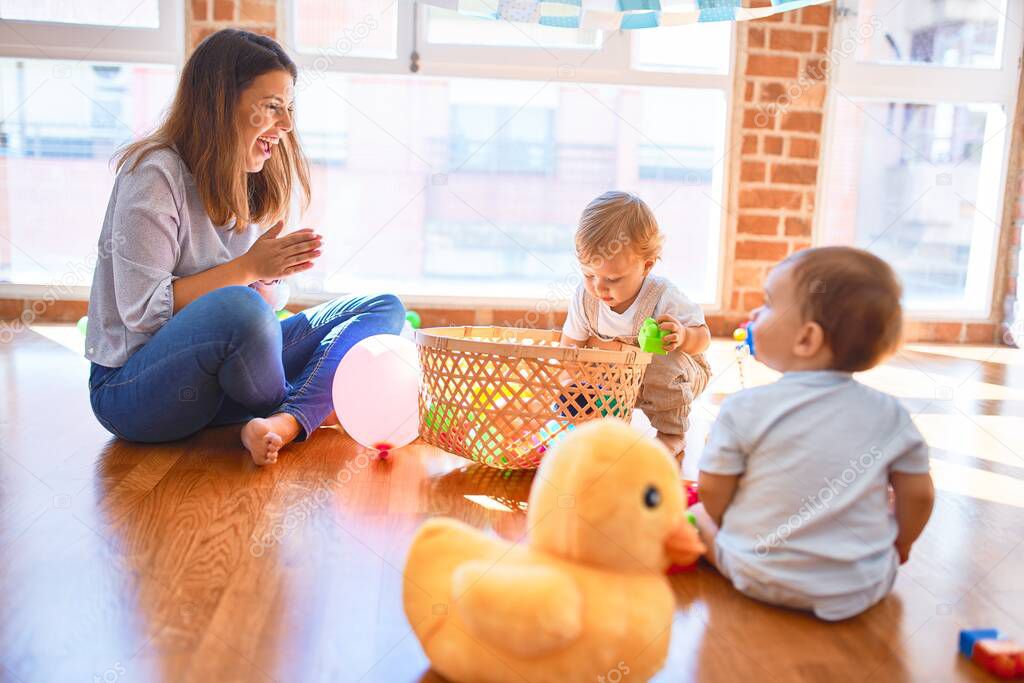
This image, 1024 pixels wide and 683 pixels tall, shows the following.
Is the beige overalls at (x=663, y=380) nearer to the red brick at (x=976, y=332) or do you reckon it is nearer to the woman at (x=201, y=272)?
the woman at (x=201, y=272)

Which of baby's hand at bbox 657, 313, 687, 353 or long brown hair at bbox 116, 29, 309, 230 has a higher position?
long brown hair at bbox 116, 29, 309, 230

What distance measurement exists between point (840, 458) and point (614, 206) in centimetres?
62

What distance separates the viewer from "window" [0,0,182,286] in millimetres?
2506

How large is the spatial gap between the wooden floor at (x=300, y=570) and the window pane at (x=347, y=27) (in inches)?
57.8

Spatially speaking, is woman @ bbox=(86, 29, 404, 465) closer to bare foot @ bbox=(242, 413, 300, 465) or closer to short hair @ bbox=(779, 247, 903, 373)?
bare foot @ bbox=(242, 413, 300, 465)

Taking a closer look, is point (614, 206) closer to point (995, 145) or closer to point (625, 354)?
point (625, 354)

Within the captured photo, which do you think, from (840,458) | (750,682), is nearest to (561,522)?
(750,682)

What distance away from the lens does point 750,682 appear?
72cm

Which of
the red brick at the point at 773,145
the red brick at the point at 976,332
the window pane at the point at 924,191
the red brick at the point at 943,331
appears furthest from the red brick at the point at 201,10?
the red brick at the point at 976,332

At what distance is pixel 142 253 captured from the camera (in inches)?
50.3

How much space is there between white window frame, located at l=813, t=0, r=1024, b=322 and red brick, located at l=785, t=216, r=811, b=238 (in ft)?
0.13

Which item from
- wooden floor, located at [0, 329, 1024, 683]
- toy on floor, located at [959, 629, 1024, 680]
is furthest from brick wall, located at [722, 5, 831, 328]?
toy on floor, located at [959, 629, 1024, 680]

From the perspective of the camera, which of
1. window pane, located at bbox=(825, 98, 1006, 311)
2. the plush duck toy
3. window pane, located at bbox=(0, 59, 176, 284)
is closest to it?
the plush duck toy

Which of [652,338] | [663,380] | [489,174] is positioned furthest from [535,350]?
[489,174]
